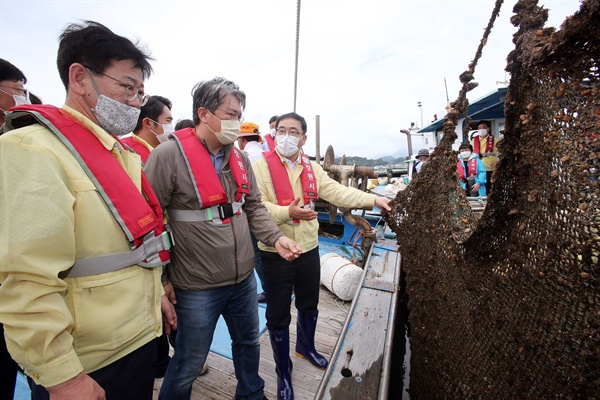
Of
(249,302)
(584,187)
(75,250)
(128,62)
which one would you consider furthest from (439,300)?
(128,62)

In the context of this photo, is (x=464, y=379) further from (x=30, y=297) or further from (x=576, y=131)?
(x=30, y=297)

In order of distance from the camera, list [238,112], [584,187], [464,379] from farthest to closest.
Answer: [238,112]
[464,379]
[584,187]

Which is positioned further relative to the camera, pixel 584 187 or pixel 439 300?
pixel 439 300

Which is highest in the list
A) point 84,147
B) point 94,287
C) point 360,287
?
point 84,147

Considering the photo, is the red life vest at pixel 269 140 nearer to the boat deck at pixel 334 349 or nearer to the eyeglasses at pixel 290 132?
the eyeglasses at pixel 290 132

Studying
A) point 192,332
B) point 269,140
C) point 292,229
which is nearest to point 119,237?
point 192,332

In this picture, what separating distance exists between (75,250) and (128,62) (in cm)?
81

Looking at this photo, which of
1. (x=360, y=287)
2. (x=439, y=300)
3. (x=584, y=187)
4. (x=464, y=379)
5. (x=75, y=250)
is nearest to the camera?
(x=584, y=187)

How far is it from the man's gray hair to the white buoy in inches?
97.1

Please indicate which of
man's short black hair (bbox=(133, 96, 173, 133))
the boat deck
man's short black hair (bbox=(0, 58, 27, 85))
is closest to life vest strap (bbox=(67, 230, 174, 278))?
the boat deck

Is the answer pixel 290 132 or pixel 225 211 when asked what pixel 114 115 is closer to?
pixel 225 211

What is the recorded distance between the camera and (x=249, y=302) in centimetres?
188

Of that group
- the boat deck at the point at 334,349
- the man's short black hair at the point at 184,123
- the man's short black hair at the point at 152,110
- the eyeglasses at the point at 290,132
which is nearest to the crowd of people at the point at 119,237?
the boat deck at the point at 334,349

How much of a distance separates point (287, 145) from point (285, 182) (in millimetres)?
342
